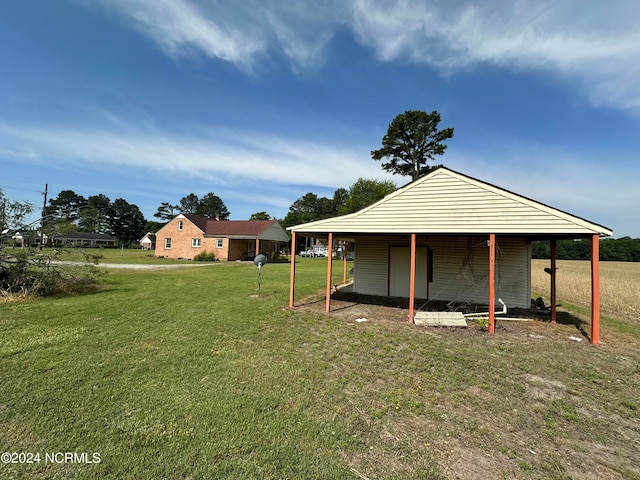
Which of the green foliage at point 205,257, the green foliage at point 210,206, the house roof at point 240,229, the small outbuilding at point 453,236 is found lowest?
the green foliage at point 205,257

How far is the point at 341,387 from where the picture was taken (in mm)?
4234

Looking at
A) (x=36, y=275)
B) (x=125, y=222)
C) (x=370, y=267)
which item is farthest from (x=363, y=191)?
(x=125, y=222)

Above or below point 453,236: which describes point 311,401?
below

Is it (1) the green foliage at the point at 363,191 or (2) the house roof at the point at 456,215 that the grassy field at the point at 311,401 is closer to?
(2) the house roof at the point at 456,215

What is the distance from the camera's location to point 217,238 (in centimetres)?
3134

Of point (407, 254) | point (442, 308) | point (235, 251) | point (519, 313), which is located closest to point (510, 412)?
point (442, 308)

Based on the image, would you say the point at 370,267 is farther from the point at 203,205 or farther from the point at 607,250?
the point at 203,205

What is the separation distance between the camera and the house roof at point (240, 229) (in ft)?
102

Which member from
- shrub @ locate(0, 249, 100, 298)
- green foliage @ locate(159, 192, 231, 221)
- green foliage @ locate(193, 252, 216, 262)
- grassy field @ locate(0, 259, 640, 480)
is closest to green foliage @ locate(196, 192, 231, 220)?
green foliage @ locate(159, 192, 231, 221)

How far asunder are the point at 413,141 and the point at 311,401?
34597 millimetres

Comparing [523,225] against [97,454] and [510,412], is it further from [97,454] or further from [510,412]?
[97,454]

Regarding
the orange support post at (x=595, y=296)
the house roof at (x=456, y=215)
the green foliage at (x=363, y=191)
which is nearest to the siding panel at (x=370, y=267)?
the house roof at (x=456, y=215)

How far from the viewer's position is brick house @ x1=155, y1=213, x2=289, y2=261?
102 feet

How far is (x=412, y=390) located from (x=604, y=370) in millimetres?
3579
